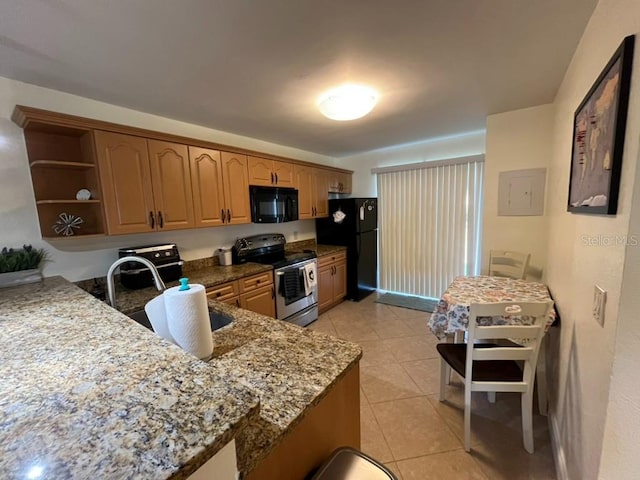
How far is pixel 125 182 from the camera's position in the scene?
6.71ft

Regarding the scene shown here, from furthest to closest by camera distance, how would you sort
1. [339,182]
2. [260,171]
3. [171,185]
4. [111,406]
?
1. [339,182]
2. [260,171]
3. [171,185]
4. [111,406]

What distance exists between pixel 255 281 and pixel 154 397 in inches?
86.5

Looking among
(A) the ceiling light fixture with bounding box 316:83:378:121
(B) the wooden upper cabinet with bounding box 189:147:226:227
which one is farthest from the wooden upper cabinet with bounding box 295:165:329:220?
(A) the ceiling light fixture with bounding box 316:83:378:121

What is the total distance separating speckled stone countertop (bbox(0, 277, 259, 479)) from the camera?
43cm

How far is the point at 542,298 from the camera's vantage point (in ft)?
6.25

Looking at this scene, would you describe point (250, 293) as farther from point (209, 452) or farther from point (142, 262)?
point (209, 452)

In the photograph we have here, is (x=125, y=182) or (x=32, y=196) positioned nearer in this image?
(x=32, y=196)

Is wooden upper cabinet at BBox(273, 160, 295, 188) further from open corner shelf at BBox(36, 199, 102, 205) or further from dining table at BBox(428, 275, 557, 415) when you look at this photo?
dining table at BBox(428, 275, 557, 415)

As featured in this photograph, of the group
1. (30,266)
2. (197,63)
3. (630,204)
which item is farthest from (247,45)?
(30,266)

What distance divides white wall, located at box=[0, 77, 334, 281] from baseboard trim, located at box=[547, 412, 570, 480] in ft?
10.3

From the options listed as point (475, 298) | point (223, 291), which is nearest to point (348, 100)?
point (475, 298)

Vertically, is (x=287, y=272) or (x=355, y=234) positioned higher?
(x=355, y=234)

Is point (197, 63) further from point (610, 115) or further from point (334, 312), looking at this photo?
point (334, 312)

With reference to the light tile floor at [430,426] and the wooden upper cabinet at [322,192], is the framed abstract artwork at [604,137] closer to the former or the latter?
the light tile floor at [430,426]
